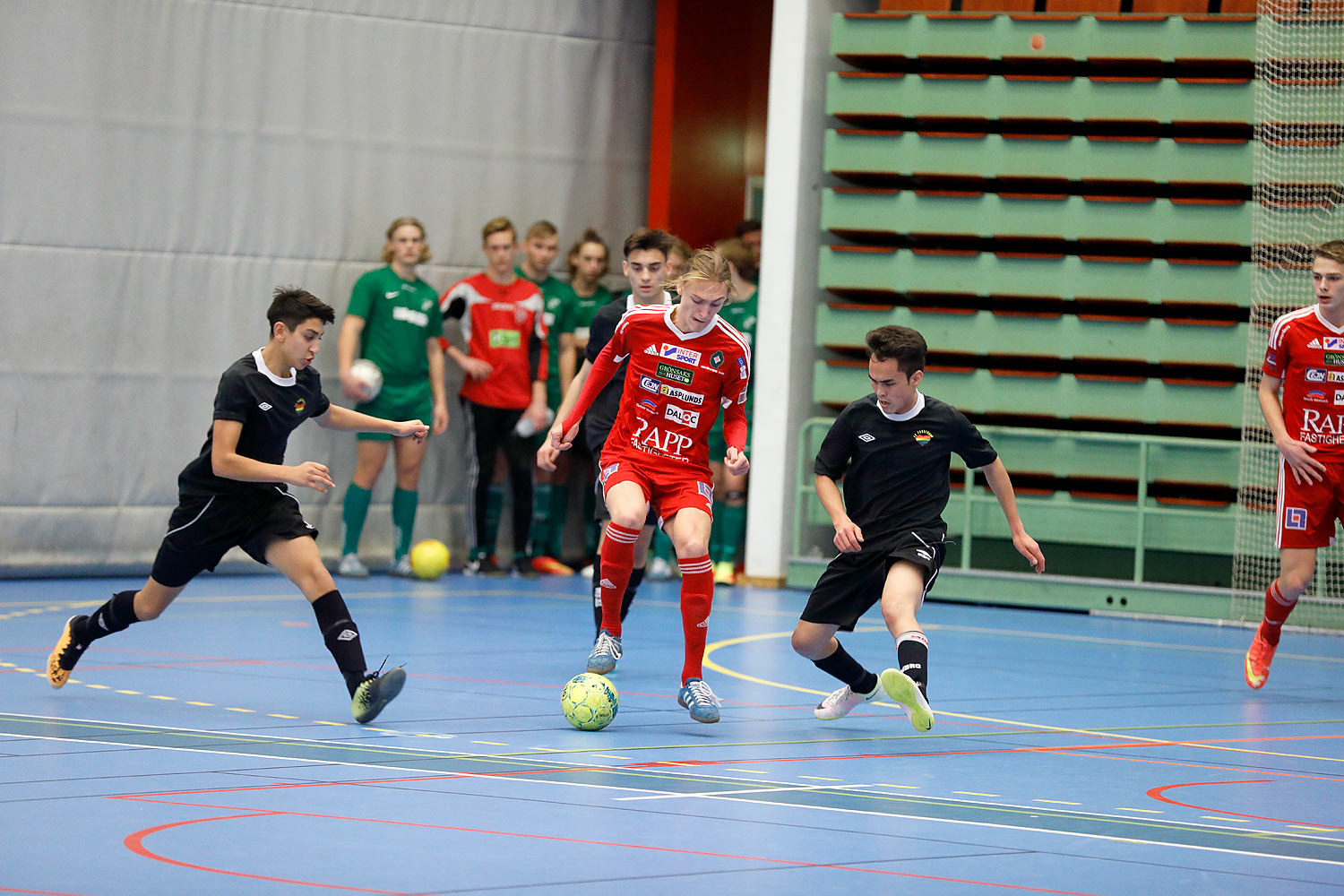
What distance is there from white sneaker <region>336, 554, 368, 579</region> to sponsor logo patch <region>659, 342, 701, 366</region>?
6041 mm

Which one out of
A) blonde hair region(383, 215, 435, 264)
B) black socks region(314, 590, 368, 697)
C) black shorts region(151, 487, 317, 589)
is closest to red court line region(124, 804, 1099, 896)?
black socks region(314, 590, 368, 697)

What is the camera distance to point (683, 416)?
7.82 m

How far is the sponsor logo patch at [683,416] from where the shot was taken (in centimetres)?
782

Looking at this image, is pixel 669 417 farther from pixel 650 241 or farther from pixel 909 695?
pixel 909 695

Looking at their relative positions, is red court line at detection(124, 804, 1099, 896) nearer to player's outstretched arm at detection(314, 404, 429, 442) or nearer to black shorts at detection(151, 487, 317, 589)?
black shorts at detection(151, 487, 317, 589)

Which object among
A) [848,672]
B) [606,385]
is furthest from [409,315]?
[848,672]

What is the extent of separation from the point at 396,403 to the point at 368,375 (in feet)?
2.71

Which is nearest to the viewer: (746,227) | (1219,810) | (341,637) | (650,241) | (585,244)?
(1219,810)

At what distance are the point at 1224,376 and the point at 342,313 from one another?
6613mm

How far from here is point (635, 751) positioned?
6.59 metres

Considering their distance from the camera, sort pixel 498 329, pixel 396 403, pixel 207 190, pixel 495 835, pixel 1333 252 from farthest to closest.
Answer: pixel 498 329
pixel 396 403
pixel 207 190
pixel 1333 252
pixel 495 835

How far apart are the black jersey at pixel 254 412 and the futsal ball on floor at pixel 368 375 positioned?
16.9ft

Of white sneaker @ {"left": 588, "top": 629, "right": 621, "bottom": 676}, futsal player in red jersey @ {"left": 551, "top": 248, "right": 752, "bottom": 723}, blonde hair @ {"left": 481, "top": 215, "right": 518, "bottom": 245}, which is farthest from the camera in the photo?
blonde hair @ {"left": 481, "top": 215, "right": 518, "bottom": 245}

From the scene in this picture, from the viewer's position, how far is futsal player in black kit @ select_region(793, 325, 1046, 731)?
7266 mm
